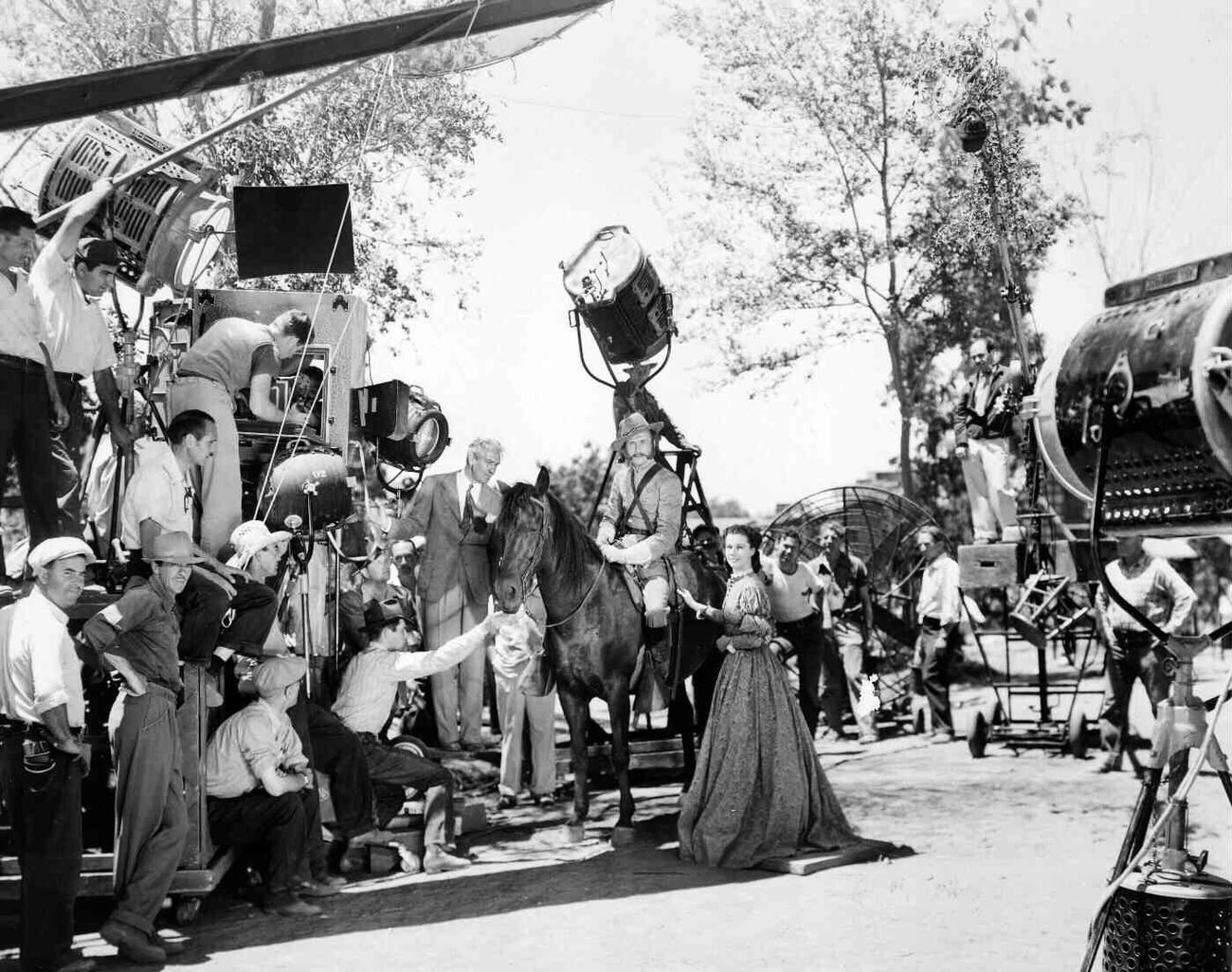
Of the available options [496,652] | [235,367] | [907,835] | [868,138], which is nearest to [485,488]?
[496,652]

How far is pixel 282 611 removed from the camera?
27.8 ft

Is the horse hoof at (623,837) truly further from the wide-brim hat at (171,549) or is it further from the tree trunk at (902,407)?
the tree trunk at (902,407)

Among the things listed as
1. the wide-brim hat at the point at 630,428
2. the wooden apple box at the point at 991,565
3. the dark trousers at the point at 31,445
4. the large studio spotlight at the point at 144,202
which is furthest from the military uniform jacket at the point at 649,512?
the wooden apple box at the point at 991,565

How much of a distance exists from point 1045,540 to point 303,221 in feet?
23.3

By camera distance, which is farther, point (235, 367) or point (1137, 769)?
point (1137, 769)

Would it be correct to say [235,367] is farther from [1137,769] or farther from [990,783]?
[1137,769]

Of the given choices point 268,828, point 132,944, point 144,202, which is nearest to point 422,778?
point 268,828

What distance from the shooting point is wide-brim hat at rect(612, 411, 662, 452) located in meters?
9.50

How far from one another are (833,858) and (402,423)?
417 cm

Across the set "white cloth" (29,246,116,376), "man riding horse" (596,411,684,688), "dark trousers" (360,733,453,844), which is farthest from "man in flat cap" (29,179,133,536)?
"man riding horse" (596,411,684,688)

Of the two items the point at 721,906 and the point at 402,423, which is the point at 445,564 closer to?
the point at 402,423

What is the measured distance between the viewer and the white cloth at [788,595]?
11.7 m

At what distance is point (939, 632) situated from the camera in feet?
43.5

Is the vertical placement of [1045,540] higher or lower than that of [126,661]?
higher
